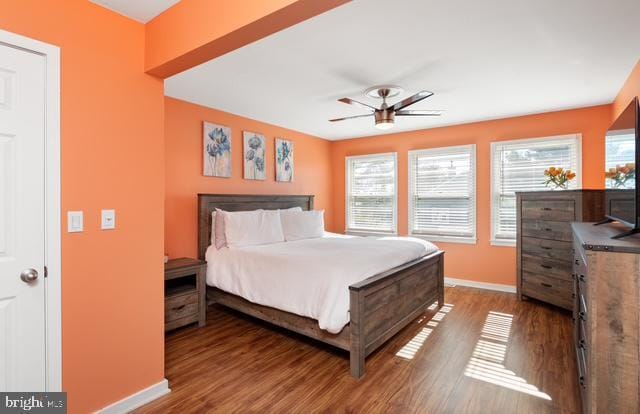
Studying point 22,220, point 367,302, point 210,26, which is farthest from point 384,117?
point 22,220

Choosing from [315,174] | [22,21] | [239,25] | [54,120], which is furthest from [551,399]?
[315,174]

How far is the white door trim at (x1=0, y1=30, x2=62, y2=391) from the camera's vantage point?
5.67ft

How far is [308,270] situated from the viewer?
111 inches

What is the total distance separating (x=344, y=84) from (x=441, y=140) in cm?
245

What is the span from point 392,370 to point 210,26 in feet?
8.44

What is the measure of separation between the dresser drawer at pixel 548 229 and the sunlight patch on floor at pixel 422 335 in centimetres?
132

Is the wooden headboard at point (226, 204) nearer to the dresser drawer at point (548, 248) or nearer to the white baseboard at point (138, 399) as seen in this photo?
the white baseboard at point (138, 399)

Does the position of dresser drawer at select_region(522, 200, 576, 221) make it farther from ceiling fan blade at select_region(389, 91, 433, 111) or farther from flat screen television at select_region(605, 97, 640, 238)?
ceiling fan blade at select_region(389, 91, 433, 111)

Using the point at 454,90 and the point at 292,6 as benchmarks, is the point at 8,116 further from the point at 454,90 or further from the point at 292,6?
the point at 454,90

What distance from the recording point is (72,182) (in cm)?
182

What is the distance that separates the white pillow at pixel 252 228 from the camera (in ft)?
12.4

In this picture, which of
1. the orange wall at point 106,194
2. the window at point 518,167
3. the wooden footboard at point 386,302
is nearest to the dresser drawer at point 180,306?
the orange wall at point 106,194

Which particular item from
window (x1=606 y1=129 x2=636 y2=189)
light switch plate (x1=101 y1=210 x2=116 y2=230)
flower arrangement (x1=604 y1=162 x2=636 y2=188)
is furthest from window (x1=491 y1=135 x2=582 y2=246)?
light switch plate (x1=101 y1=210 x2=116 y2=230)

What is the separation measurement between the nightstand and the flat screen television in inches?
131
